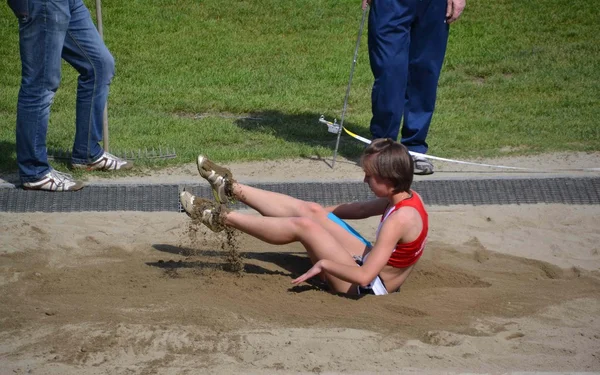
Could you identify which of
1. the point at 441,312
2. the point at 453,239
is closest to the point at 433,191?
Result: the point at 453,239

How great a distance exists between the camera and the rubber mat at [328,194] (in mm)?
7211

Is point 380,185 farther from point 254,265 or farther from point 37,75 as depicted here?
point 37,75

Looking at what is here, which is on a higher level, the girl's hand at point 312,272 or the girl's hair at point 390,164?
the girl's hair at point 390,164

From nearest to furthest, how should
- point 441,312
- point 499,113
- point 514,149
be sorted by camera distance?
point 441,312 → point 514,149 → point 499,113

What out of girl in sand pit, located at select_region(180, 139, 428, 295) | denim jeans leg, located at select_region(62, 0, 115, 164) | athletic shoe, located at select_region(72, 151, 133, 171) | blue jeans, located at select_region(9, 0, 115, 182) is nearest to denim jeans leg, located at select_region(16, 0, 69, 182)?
blue jeans, located at select_region(9, 0, 115, 182)

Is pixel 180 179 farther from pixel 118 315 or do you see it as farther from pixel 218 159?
pixel 118 315

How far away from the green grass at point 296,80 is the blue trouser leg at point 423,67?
444 millimetres

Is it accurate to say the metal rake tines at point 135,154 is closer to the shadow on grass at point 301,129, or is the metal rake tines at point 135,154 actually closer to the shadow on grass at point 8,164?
the shadow on grass at point 8,164

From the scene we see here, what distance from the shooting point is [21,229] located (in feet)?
21.9

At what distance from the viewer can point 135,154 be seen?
27.5 feet

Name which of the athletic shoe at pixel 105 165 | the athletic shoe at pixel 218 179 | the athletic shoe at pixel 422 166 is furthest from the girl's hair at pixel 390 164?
the athletic shoe at pixel 105 165

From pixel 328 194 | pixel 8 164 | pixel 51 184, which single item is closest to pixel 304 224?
pixel 328 194

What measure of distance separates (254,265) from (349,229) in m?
0.74

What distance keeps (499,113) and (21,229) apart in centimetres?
556
